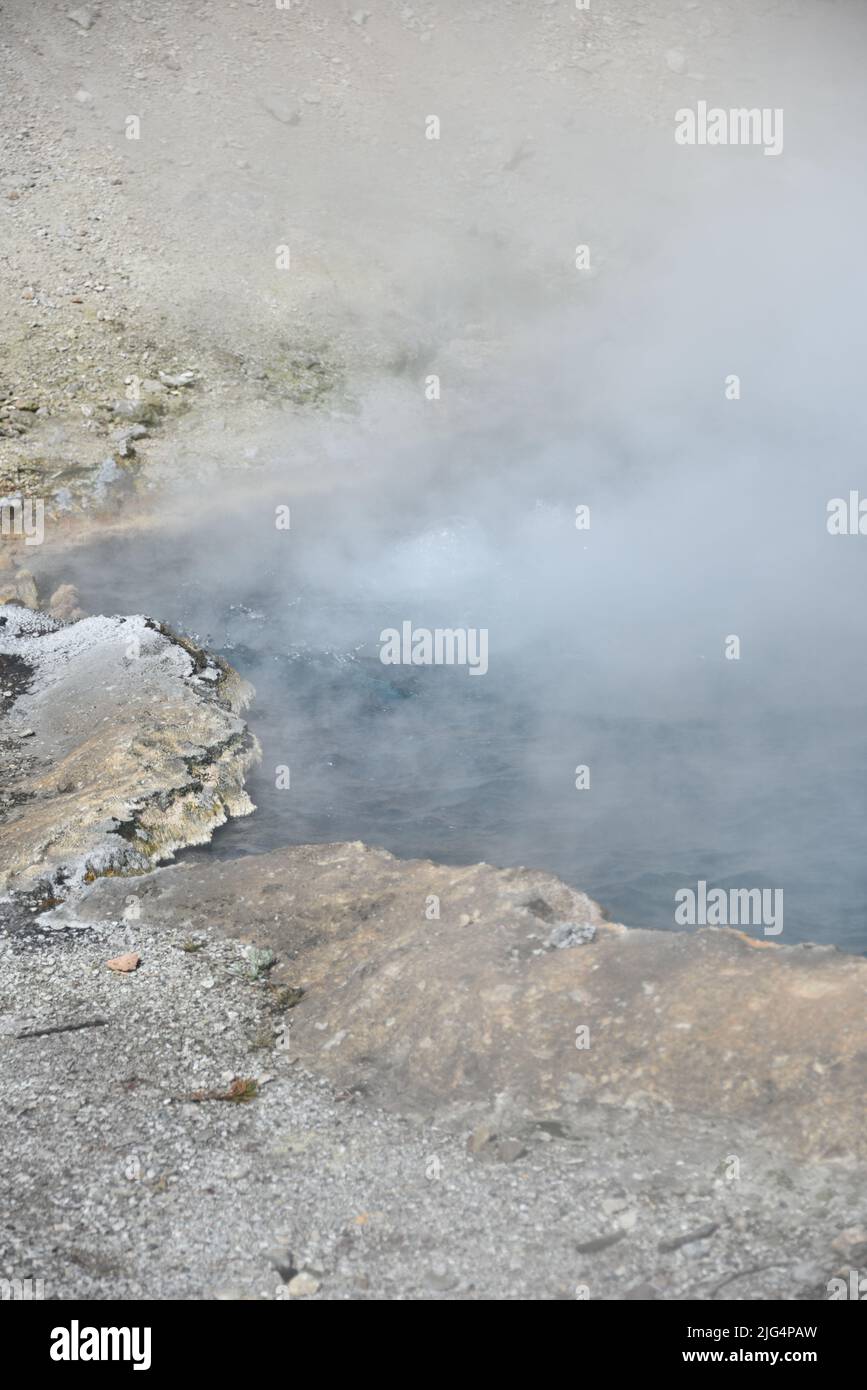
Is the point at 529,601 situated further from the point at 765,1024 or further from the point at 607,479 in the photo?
the point at 765,1024

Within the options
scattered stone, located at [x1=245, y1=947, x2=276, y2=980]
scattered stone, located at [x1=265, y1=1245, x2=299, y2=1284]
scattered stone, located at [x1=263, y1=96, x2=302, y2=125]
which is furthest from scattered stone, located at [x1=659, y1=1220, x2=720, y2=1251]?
scattered stone, located at [x1=263, y1=96, x2=302, y2=125]

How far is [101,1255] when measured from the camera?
6055mm

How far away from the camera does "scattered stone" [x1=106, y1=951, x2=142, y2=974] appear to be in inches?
338

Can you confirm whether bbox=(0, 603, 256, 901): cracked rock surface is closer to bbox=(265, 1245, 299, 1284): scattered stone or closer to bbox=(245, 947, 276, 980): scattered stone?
bbox=(245, 947, 276, 980): scattered stone

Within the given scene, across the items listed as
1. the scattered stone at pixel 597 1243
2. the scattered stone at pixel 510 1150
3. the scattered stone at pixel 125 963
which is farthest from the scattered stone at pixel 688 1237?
the scattered stone at pixel 125 963

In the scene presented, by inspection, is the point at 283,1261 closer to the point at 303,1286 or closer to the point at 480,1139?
the point at 303,1286

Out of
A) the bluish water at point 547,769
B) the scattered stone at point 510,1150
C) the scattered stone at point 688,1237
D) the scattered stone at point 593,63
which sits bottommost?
the scattered stone at point 688,1237

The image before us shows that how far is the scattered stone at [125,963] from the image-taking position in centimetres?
859

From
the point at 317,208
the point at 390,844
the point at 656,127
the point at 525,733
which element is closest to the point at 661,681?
the point at 525,733

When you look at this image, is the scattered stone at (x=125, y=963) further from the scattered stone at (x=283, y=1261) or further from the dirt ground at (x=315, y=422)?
the scattered stone at (x=283, y=1261)

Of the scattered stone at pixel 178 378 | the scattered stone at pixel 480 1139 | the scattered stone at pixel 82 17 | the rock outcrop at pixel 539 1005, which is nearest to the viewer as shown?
the scattered stone at pixel 480 1139

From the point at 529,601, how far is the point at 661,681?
9.93 feet

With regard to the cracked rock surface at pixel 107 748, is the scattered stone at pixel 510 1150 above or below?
below

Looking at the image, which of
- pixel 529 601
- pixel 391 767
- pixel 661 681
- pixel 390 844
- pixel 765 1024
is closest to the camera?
pixel 765 1024
